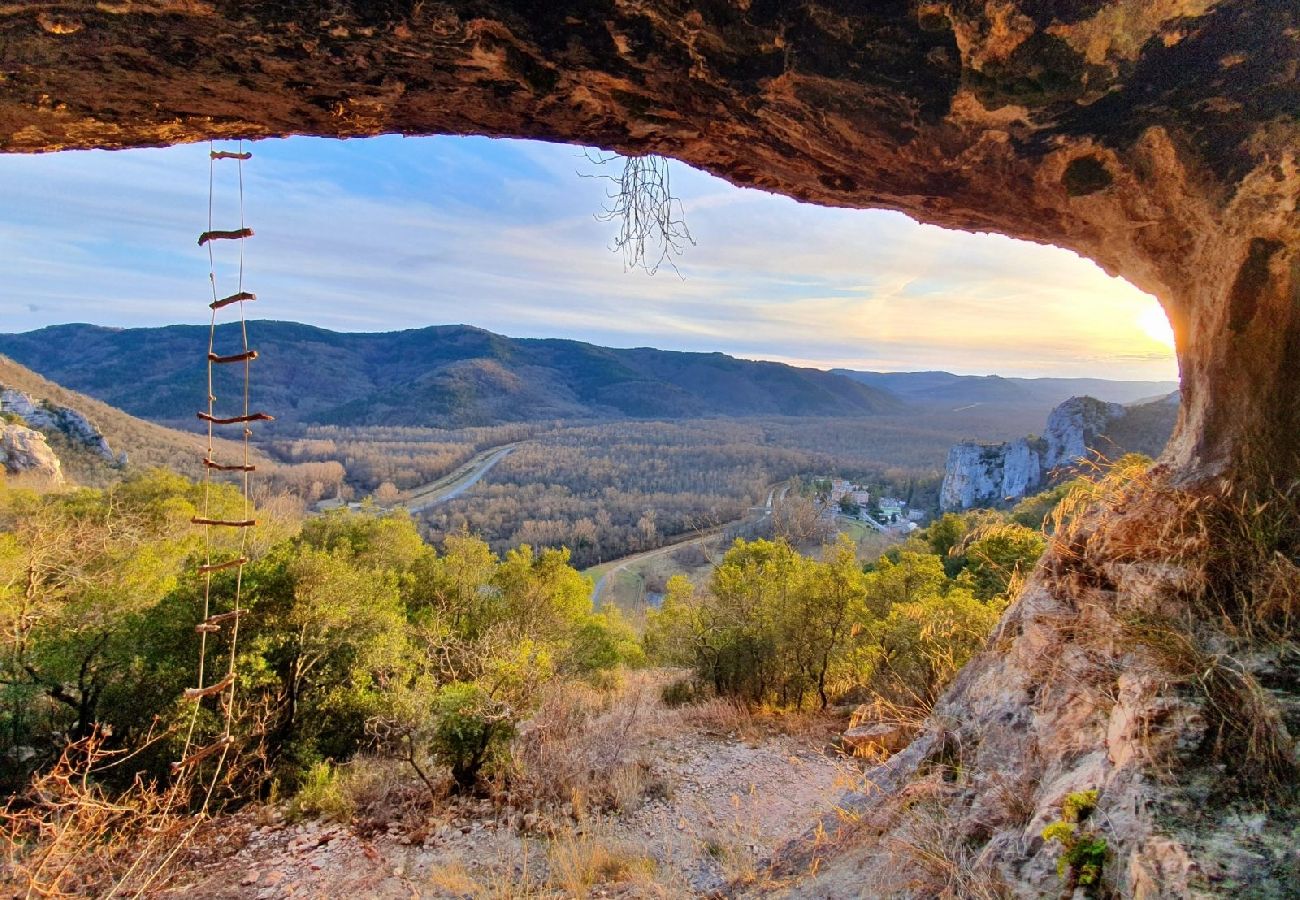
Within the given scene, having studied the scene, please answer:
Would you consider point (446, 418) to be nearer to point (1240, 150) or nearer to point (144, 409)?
point (144, 409)

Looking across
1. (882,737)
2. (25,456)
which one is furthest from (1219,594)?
(25,456)

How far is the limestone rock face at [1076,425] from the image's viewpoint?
4544cm

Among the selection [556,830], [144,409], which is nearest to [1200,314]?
[556,830]

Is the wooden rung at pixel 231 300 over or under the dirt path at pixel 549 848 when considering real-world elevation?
over

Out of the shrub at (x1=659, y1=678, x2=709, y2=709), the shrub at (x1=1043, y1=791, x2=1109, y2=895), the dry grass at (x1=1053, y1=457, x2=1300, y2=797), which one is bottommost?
the shrub at (x1=659, y1=678, x2=709, y2=709)

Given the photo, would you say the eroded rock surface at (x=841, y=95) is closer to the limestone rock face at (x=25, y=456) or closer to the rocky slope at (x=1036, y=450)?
the limestone rock face at (x=25, y=456)

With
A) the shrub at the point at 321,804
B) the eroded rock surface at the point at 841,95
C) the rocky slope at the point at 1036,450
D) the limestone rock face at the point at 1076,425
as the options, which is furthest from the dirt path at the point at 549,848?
the limestone rock face at the point at 1076,425

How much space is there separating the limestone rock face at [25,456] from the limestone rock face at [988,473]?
A: 183 ft

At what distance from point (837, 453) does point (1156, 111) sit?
300ft

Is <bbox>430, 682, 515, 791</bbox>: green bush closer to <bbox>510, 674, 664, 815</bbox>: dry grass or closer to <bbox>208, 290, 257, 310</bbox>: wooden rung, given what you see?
<bbox>510, 674, 664, 815</bbox>: dry grass

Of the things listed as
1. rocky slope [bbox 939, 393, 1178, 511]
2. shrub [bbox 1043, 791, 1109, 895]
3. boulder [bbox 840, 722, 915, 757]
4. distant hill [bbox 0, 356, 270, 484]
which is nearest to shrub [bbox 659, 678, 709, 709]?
boulder [bbox 840, 722, 915, 757]

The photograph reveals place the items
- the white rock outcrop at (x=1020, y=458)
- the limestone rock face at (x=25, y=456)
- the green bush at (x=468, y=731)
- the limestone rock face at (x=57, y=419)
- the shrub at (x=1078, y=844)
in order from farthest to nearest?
1. the white rock outcrop at (x=1020, y=458)
2. the limestone rock face at (x=57, y=419)
3. the limestone rock face at (x=25, y=456)
4. the green bush at (x=468, y=731)
5. the shrub at (x=1078, y=844)

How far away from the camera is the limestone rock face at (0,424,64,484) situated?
82.9 ft

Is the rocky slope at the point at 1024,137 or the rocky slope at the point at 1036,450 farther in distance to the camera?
the rocky slope at the point at 1036,450
